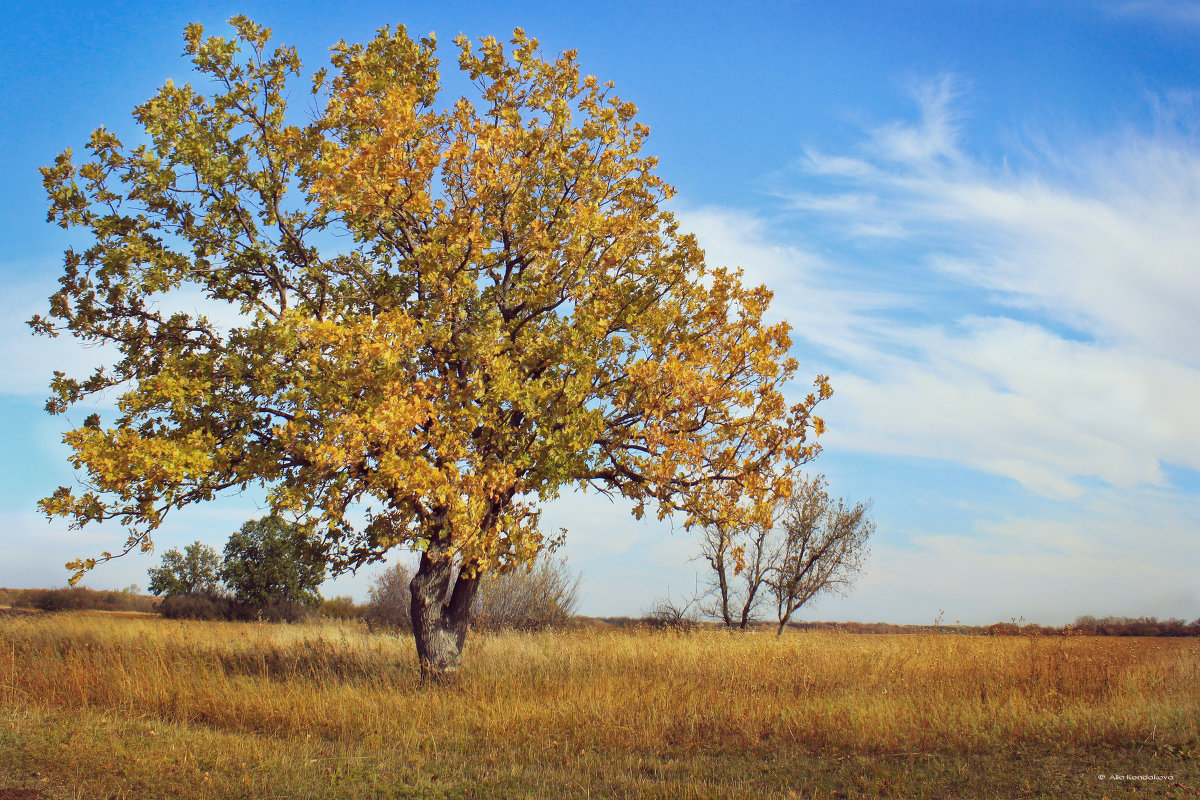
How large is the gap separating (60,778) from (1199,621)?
35.4 meters

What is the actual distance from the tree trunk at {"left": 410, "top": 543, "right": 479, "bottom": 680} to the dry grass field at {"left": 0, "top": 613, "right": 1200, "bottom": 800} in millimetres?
450

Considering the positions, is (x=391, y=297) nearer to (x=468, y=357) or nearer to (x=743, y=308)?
(x=468, y=357)

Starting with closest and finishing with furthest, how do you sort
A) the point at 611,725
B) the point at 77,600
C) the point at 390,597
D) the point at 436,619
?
1. the point at 611,725
2. the point at 436,619
3. the point at 390,597
4. the point at 77,600

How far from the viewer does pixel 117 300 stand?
1115cm

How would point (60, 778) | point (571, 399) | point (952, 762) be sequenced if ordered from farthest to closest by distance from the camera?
point (571, 399) → point (952, 762) → point (60, 778)

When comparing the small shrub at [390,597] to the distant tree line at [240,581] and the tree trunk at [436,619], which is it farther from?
the tree trunk at [436,619]

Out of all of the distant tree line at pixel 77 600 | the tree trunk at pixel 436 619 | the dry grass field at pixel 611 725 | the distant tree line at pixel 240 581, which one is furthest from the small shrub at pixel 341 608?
the tree trunk at pixel 436 619

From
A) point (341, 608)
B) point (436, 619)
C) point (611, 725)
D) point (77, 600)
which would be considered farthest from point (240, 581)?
point (611, 725)

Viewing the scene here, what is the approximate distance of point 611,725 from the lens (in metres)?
9.16

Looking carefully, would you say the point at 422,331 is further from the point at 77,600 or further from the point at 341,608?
the point at 77,600

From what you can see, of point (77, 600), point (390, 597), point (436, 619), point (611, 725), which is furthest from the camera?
point (77, 600)

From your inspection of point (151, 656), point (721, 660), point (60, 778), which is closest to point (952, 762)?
point (721, 660)

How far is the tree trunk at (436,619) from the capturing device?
1175cm

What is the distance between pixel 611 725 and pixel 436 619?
410cm
